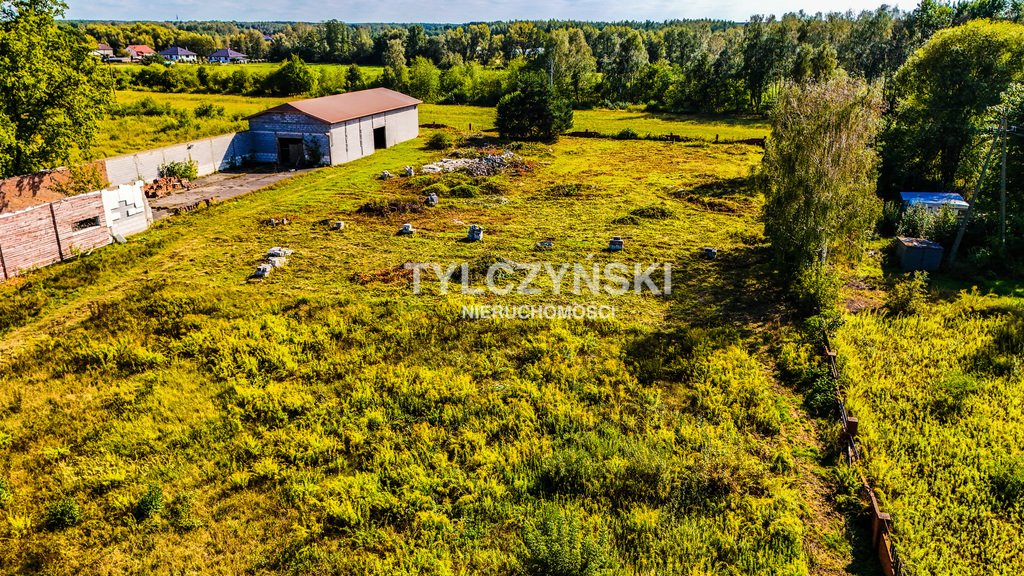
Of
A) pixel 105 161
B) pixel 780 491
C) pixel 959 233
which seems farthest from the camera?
pixel 105 161

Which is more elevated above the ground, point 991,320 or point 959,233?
point 959,233

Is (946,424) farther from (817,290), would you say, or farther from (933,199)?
(933,199)

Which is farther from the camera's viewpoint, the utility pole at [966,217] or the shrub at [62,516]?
the utility pole at [966,217]

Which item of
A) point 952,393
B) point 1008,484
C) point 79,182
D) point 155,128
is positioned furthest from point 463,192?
point 155,128

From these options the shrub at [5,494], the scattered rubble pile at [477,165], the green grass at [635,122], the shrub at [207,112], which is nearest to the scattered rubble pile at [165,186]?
the scattered rubble pile at [477,165]

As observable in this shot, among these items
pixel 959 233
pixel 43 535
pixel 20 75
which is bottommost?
pixel 43 535

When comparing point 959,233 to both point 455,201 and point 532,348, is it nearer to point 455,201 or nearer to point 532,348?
point 532,348

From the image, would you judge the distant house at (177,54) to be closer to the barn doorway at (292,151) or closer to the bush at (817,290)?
the barn doorway at (292,151)

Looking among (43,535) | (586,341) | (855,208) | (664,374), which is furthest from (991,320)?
(43,535)
